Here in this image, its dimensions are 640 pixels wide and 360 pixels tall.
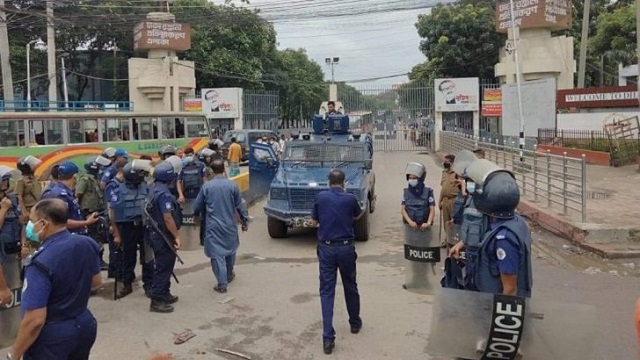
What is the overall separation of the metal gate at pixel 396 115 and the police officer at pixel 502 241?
26097 millimetres

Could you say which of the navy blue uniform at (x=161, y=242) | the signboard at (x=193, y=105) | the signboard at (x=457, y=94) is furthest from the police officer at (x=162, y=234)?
the signboard at (x=193, y=105)

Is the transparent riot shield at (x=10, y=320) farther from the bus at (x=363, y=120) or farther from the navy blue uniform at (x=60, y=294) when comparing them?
the bus at (x=363, y=120)

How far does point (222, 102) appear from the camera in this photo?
34969 mm

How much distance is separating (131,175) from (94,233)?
1.58 meters

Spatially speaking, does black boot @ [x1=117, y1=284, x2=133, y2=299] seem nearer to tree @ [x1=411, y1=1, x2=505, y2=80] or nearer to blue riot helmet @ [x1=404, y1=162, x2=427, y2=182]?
blue riot helmet @ [x1=404, y1=162, x2=427, y2=182]

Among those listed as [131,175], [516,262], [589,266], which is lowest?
[589,266]

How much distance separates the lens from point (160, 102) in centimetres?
3775

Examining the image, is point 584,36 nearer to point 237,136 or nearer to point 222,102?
point 237,136

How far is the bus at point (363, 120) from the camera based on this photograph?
3017 centimetres

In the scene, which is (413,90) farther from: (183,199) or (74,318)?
(74,318)

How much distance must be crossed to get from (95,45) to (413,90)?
27150mm

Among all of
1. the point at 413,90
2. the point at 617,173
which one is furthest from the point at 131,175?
the point at 413,90

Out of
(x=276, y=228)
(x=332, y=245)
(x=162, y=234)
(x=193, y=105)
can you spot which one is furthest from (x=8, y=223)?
(x=193, y=105)

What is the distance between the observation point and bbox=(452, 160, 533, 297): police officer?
3707 millimetres
